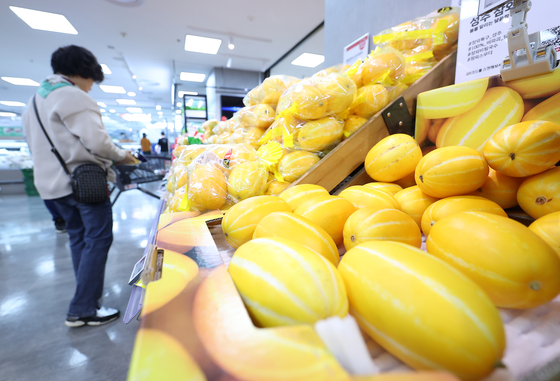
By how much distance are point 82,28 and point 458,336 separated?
26.1 feet

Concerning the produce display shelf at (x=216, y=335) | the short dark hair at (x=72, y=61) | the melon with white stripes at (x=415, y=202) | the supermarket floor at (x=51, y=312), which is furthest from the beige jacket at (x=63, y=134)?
the melon with white stripes at (x=415, y=202)

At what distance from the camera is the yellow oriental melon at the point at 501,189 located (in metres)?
0.66

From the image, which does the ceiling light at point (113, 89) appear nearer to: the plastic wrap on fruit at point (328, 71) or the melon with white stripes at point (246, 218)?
the plastic wrap on fruit at point (328, 71)

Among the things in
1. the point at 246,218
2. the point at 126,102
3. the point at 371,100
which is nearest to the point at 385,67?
the point at 371,100

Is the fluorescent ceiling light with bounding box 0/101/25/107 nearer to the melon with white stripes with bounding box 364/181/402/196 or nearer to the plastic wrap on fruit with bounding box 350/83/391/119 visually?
the plastic wrap on fruit with bounding box 350/83/391/119

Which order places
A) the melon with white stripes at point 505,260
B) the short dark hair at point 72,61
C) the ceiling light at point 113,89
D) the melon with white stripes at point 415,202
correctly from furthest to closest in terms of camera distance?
the ceiling light at point 113,89, the short dark hair at point 72,61, the melon with white stripes at point 415,202, the melon with white stripes at point 505,260

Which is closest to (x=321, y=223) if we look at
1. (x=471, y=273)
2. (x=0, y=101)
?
(x=471, y=273)

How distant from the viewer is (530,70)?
655mm

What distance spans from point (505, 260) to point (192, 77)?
10792 mm

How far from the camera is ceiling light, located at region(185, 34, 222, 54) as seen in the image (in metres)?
6.24

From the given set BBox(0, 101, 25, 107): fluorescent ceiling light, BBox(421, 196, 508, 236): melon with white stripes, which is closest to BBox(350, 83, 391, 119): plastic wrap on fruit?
BBox(421, 196, 508, 236): melon with white stripes

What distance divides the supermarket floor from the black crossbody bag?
3.27 ft

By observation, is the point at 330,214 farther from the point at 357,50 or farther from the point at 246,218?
the point at 357,50

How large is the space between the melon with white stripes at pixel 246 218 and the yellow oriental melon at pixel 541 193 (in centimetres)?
59
